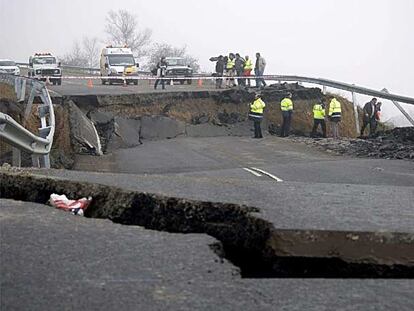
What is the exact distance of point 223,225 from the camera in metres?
5.12

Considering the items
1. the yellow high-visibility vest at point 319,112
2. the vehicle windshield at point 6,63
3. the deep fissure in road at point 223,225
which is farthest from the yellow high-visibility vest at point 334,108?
the vehicle windshield at point 6,63

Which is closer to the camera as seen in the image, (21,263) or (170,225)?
(21,263)

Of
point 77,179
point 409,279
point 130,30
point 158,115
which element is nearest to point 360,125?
point 158,115

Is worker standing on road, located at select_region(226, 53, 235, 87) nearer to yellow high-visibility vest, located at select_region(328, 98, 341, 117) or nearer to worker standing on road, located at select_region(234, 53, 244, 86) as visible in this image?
worker standing on road, located at select_region(234, 53, 244, 86)

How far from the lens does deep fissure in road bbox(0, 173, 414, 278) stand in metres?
4.42

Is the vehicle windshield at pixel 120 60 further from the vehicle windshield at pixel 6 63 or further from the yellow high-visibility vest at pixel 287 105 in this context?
the yellow high-visibility vest at pixel 287 105

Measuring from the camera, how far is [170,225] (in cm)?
525

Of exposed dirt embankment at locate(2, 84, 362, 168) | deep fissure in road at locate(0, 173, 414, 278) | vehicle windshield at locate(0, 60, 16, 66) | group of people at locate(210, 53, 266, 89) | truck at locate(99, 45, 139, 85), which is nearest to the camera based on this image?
deep fissure in road at locate(0, 173, 414, 278)

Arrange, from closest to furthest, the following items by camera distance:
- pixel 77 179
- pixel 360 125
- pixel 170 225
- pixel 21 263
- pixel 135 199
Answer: pixel 21 263 < pixel 170 225 < pixel 135 199 < pixel 77 179 < pixel 360 125

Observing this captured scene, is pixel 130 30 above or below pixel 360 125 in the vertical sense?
above

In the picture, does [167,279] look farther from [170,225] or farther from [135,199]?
[135,199]

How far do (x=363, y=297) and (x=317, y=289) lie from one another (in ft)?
0.91

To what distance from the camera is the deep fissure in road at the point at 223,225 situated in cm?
442

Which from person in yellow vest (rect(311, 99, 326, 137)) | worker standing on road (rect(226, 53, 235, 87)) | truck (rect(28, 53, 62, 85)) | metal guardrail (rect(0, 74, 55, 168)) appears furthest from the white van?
metal guardrail (rect(0, 74, 55, 168))
